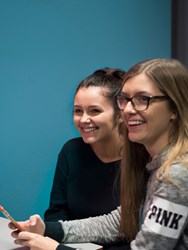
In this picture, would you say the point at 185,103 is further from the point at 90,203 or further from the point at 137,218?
the point at 90,203

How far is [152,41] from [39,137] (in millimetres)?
848

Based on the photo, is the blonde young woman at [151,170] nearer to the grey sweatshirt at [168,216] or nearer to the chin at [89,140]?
the grey sweatshirt at [168,216]

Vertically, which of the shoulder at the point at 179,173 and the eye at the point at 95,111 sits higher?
the eye at the point at 95,111

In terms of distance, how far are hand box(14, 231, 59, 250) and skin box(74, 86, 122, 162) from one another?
492 millimetres

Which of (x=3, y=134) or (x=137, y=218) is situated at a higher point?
(x=3, y=134)

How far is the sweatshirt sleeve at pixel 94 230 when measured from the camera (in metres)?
1.10

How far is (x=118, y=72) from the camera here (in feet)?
4.78

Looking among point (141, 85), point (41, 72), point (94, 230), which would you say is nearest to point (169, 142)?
point (141, 85)

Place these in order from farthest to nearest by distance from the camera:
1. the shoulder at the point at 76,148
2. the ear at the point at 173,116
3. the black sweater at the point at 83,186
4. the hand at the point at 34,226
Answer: the shoulder at the point at 76,148
the black sweater at the point at 83,186
the hand at the point at 34,226
the ear at the point at 173,116

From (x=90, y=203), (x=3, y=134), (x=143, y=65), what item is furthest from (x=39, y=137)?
(x=143, y=65)

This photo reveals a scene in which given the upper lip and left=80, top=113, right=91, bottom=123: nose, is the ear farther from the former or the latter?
left=80, top=113, right=91, bottom=123: nose

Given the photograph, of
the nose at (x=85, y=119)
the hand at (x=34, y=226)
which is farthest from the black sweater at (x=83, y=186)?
the hand at (x=34, y=226)

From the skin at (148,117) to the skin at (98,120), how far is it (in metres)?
0.39

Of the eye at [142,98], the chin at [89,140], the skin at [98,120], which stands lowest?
the chin at [89,140]
